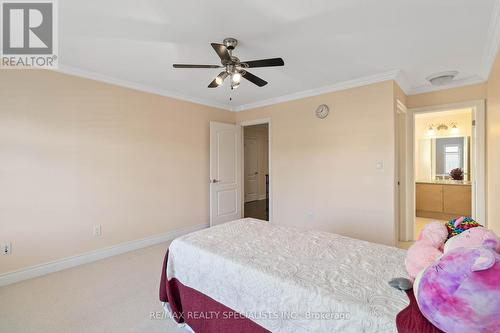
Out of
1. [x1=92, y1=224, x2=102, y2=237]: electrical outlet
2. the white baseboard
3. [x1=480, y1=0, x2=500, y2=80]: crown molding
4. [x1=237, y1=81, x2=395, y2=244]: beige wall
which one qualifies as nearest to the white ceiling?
[x1=480, y1=0, x2=500, y2=80]: crown molding

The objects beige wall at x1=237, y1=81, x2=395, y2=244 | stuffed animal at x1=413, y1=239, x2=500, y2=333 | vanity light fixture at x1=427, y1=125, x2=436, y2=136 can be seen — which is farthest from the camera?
vanity light fixture at x1=427, y1=125, x2=436, y2=136

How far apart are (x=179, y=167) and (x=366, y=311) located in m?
3.50

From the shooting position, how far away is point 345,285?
1.21m

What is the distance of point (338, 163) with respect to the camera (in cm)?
355

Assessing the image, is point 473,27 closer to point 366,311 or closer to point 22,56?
point 366,311

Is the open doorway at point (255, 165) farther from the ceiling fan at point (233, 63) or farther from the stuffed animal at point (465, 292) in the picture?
the stuffed animal at point (465, 292)

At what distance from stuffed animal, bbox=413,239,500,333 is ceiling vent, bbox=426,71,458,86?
3083 millimetres

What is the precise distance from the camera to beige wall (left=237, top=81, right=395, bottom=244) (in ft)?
10.3

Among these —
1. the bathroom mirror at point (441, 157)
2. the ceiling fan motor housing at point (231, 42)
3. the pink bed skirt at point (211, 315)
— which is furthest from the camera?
the bathroom mirror at point (441, 157)

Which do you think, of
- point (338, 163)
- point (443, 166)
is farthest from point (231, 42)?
point (443, 166)

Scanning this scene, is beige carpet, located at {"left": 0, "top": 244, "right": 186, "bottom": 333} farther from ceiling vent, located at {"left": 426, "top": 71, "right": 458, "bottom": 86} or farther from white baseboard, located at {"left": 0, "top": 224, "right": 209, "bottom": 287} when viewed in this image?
ceiling vent, located at {"left": 426, "top": 71, "right": 458, "bottom": 86}

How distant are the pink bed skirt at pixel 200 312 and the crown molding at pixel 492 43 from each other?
9.34 ft

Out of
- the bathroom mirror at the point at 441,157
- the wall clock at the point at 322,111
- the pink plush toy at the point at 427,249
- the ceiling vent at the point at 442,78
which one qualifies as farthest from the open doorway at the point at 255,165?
the pink plush toy at the point at 427,249

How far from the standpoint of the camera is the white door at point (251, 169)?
24.4 ft
